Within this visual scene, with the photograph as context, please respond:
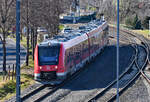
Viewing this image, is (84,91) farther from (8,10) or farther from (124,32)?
(124,32)

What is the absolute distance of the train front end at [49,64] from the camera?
892 inches

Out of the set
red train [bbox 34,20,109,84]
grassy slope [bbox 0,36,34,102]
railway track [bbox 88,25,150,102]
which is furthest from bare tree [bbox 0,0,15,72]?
railway track [bbox 88,25,150,102]

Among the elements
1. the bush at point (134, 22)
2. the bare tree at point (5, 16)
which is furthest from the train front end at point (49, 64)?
the bush at point (134, 22)

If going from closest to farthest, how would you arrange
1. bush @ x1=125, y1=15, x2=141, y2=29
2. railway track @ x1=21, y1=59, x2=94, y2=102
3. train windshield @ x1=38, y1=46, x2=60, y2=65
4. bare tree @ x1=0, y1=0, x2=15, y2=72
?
railway track @ x1=21, y1=59, x2=94, y2=102 → train windshield @ x1=38, y1=46, x2=60, y2=65 → bare tree @ x1=0, y1=0, x2=15, y2=72 → bush @ x1=125, y1=15, x2=141, y2=29

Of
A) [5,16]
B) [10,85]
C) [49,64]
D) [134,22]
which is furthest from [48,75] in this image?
[134,22]

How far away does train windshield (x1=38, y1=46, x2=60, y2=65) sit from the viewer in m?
22.8

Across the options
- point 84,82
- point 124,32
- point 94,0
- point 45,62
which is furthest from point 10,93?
point 94,0

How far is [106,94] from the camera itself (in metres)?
20.9

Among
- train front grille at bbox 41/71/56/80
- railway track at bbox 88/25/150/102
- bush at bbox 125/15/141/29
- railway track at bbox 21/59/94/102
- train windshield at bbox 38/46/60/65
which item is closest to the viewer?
railway track at bbox 21/59/94/102

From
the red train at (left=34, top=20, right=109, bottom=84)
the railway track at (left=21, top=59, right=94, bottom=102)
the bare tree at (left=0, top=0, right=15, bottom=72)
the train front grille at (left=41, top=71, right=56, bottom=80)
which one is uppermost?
the bare tree at (left=0, top=0, right=15, bottom=72)

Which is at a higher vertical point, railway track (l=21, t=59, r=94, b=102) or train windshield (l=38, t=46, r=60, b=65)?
train windshield (l=38, t=46, r=60, b=65)

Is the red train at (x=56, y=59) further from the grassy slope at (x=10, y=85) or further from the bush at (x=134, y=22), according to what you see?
the bush at (x=134, y=22)

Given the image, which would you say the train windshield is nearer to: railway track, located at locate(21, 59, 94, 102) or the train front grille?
the train front grille

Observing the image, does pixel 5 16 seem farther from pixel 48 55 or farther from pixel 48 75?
pixel 48 75
